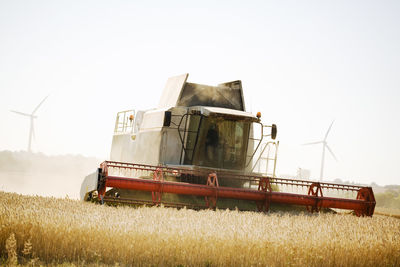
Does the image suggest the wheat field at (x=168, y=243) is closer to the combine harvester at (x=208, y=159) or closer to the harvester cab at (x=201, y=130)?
the combine harvester at (x=208, y=159)

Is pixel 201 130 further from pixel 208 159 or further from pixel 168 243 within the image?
pixel 168 243

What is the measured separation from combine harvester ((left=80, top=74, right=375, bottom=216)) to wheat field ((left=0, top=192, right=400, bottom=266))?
329 cm

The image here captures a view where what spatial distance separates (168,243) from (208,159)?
276 inches

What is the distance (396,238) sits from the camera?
8.40 meters

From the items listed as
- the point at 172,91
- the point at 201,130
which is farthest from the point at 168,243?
the point at 172,91

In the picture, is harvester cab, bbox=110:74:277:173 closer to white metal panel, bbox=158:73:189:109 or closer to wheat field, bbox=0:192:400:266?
white metal panel, bbox=158:73:189:109

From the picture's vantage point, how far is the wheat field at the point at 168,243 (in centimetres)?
625

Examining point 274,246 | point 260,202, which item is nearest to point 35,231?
point 274,246

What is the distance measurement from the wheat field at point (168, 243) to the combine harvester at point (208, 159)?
10.8 ft

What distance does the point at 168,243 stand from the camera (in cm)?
659

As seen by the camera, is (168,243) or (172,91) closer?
(168,243)

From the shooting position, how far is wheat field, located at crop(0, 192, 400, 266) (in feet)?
20.5

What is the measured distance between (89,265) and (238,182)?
8313 mm

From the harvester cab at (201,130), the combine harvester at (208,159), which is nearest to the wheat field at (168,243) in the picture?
the combine harvester at (208,159)
